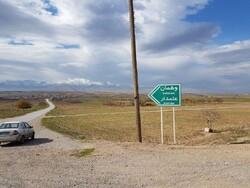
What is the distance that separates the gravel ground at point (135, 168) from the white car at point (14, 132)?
6.43 m

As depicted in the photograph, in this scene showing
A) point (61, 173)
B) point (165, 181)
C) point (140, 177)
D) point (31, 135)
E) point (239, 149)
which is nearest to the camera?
point (165, 181)

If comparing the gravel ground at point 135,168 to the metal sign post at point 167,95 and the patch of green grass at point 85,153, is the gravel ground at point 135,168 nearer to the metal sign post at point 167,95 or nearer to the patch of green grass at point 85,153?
the patch of green grass at point 85,153

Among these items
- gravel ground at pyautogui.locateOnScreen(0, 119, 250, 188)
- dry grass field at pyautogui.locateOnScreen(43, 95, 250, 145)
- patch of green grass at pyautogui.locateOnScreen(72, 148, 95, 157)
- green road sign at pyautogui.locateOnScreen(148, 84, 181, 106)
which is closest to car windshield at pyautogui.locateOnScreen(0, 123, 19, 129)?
dry grass field at pyautogui.locateOnScreen(43, 95, 250, 145)

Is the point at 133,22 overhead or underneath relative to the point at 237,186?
overhead

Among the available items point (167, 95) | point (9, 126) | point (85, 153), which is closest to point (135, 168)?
point (85, 153)

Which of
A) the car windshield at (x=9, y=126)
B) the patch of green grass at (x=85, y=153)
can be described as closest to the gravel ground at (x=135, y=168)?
the patch of green grass at (x=85, y=153)

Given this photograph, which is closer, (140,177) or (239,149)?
(140,177)

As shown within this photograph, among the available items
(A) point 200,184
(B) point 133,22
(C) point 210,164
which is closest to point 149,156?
(C) point 210,164

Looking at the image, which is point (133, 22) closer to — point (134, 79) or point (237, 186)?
point (134, 79)

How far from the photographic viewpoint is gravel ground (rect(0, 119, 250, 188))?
10031 millimetres

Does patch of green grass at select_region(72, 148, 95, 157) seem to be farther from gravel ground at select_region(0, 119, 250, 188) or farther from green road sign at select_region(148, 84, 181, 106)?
green road sign at select_region(148, 84, 181, 106)

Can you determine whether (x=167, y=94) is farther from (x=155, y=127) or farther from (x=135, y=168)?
(x=155, y=127)

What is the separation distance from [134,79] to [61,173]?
28.3ft

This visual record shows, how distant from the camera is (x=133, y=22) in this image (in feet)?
63.9
